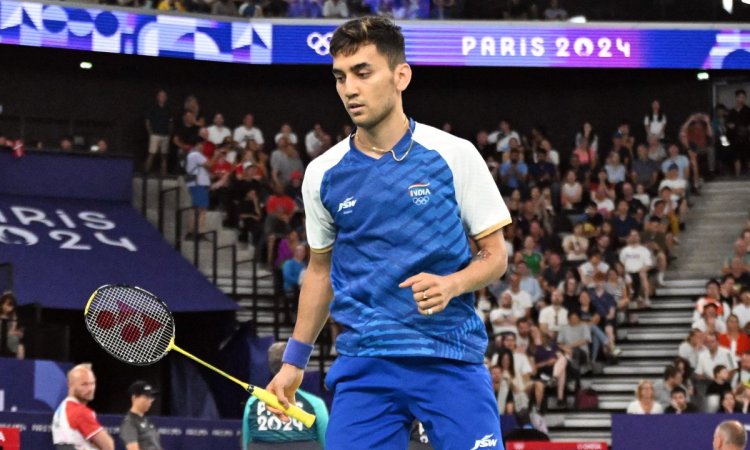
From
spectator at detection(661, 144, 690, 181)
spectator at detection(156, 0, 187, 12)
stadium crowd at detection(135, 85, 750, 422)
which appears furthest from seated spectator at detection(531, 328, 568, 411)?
spectator at detection(156, 0, 187, 12)

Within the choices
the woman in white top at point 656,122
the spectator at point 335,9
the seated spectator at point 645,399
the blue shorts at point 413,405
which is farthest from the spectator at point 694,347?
the blue shorts at point 413,405

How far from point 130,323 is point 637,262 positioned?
1619 centimetres

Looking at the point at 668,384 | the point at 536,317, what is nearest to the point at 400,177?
the point at 668,384

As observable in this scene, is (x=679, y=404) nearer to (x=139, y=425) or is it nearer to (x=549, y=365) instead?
(x=549, y=365)

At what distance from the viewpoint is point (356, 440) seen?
5.28 m

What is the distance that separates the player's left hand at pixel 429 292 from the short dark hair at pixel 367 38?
2.56ft

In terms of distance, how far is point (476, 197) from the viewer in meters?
5.43

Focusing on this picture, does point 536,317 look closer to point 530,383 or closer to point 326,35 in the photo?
point 530,383

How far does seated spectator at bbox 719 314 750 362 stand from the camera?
1912 cm

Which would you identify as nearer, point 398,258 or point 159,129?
point 398,258

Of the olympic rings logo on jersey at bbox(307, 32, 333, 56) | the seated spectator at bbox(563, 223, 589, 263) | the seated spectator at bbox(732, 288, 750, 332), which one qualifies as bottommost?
the seated spectator at bbox(732, 288, 750, 332)

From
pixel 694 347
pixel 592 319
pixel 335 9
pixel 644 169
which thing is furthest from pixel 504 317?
pixel 335 9

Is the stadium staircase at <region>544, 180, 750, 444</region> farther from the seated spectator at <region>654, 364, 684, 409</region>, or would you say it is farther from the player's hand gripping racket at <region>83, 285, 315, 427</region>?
the player's hand gripping racket at <region>83, 285, 315, 427</region>

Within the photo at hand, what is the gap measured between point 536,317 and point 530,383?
172 centimetres
